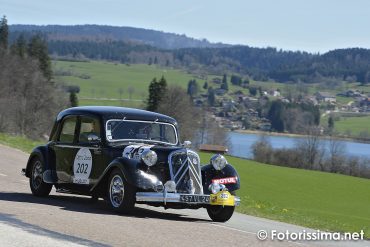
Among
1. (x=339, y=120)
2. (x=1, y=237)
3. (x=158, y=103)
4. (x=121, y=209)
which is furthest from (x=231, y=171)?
(x=339, y=120)

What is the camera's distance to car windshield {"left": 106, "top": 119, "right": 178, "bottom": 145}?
13867 mm

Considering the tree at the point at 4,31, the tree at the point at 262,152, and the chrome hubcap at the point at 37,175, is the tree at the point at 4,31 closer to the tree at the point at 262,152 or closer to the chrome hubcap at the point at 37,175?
the tree at the point at 262,152

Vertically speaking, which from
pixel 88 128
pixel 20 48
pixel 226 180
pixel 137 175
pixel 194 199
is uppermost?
pixel 88 128

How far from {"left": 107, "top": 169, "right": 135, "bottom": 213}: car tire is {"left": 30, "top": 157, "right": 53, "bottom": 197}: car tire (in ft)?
8.18

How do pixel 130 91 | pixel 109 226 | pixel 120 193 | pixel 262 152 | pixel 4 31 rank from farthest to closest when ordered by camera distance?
pixel 130 91 → pixel 4 31 → pixel 262 152 → pixel 120 193 → pixel 109 226

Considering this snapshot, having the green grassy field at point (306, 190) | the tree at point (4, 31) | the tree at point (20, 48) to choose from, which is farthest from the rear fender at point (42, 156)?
the tree at point (4, 31)

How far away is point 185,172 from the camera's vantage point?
1260 cm

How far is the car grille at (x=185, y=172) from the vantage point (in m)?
12.5

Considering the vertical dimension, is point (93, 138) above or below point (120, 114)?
below

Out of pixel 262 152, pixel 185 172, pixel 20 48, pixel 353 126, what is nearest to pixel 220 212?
pixel 185 172

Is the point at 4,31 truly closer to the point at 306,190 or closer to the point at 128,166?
the point at 306,190

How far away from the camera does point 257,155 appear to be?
108 m

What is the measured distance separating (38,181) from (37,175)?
0.46 feet

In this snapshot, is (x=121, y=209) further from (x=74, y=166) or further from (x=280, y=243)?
(x=280, y=243)
